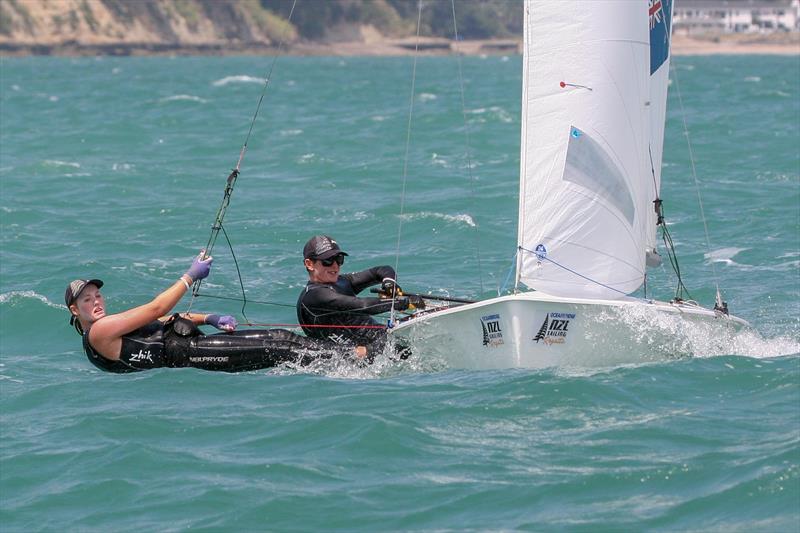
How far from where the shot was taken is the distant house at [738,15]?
147 meters

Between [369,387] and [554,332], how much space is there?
149 cm

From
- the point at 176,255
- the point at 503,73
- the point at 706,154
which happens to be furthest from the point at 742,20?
the point at 176,255

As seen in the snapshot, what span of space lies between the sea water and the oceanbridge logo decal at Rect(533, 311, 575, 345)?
252 mm

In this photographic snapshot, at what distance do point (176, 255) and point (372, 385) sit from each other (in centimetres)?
766

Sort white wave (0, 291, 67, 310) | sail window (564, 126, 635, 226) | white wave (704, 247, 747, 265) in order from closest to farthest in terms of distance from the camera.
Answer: sail window (564, 126, 635, 226), white wave (0, 291, 67, 310), white wave (704, 247, 747, 265)

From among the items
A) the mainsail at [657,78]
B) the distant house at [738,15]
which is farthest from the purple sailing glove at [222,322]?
the distant house at [738,15]

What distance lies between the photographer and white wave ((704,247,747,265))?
16.5 meters

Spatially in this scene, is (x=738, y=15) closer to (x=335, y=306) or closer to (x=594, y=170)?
(x=594, y=170)

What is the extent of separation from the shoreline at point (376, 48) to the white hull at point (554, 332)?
92.6m

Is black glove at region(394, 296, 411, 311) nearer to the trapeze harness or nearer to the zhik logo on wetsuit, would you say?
the trapeze harness

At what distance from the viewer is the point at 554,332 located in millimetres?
10062

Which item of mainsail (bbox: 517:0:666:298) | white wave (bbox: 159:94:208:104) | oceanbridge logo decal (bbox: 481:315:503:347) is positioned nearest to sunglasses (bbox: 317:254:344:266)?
oceanbridge logo decal (bbox: 481:315:503:347)

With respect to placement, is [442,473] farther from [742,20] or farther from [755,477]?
[742,20]

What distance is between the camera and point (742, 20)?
148500 mm
